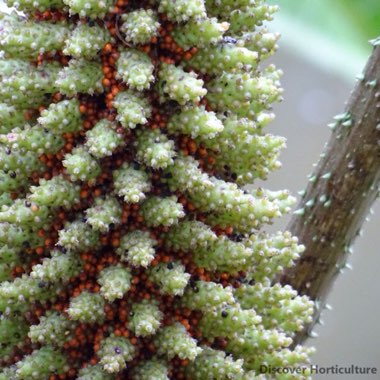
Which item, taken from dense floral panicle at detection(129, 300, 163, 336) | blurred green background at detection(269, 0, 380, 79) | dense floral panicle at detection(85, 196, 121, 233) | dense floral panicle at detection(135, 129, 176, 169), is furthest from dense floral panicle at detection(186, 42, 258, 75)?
blurred green background at detection(269, 0, 380, 79)

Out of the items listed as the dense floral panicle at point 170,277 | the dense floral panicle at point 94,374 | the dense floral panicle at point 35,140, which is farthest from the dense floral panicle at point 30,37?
the dense floral panicle at point 94,374

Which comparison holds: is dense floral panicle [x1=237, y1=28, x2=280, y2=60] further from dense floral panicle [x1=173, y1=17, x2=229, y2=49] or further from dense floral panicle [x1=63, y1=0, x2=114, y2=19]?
dense floral panicle [x1=63, y1=0, x2=114, y2=19]

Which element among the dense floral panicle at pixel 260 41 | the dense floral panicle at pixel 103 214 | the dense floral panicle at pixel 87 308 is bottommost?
the dense floral panicle at pixel 87 308

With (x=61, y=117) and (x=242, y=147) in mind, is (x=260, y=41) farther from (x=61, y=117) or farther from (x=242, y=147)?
(x=61, y=117)

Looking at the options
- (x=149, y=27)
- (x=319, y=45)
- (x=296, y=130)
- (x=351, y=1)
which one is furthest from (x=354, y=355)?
(x=149, y=27)

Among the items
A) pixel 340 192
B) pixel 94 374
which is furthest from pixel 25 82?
pixel 340 192

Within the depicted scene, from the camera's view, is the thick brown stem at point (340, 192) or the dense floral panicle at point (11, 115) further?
the thick brown stem at point (340, 192)

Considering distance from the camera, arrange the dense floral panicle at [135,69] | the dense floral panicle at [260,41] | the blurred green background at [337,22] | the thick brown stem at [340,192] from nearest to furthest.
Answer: the dense floral panicle at [135,69], the dense floral panicle at [260,41], the thick brown stem at [340,192], the blurred green background at [337,22]

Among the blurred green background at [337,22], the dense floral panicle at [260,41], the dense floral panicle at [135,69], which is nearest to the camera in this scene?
the dense floral panicle at [135,69]

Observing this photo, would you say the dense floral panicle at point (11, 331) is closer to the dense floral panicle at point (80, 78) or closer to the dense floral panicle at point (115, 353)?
the dense floral panicle at point (115, 353)
